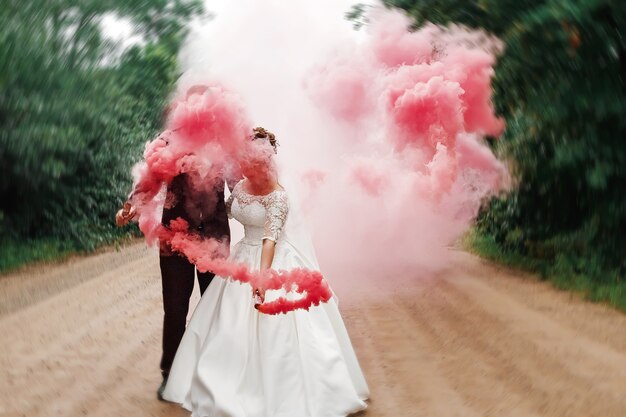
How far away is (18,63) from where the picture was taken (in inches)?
459

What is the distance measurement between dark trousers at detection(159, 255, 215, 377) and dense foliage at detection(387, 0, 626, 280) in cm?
509

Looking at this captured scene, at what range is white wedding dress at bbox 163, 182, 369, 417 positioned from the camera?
470 cm

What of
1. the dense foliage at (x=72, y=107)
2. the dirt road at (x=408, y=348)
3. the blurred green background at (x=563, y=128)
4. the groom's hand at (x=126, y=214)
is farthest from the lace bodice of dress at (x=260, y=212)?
the dense foliage at (x=72, y=107)

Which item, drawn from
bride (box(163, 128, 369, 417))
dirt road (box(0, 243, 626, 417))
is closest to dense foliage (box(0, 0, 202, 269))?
dirt road (box(0, 243, 626, 417))

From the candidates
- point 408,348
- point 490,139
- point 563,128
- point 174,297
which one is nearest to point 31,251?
point 490,139

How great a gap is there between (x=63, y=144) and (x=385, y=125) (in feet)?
24.2

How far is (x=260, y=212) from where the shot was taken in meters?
5.01

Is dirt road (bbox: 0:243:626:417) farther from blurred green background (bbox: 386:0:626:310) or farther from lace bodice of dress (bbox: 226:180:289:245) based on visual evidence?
lace bodice of dress (bbox: 226:180:289:245)

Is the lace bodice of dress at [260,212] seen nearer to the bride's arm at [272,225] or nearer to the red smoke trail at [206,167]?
the bride's arm at [272,225]

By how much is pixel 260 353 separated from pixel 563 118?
20.7ft

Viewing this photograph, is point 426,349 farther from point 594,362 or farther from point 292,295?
point 292,295

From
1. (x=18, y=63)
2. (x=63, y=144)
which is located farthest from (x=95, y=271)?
(x=18, y=63)

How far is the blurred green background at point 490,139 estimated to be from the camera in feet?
28.2

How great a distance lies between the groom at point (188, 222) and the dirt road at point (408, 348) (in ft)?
1.78
